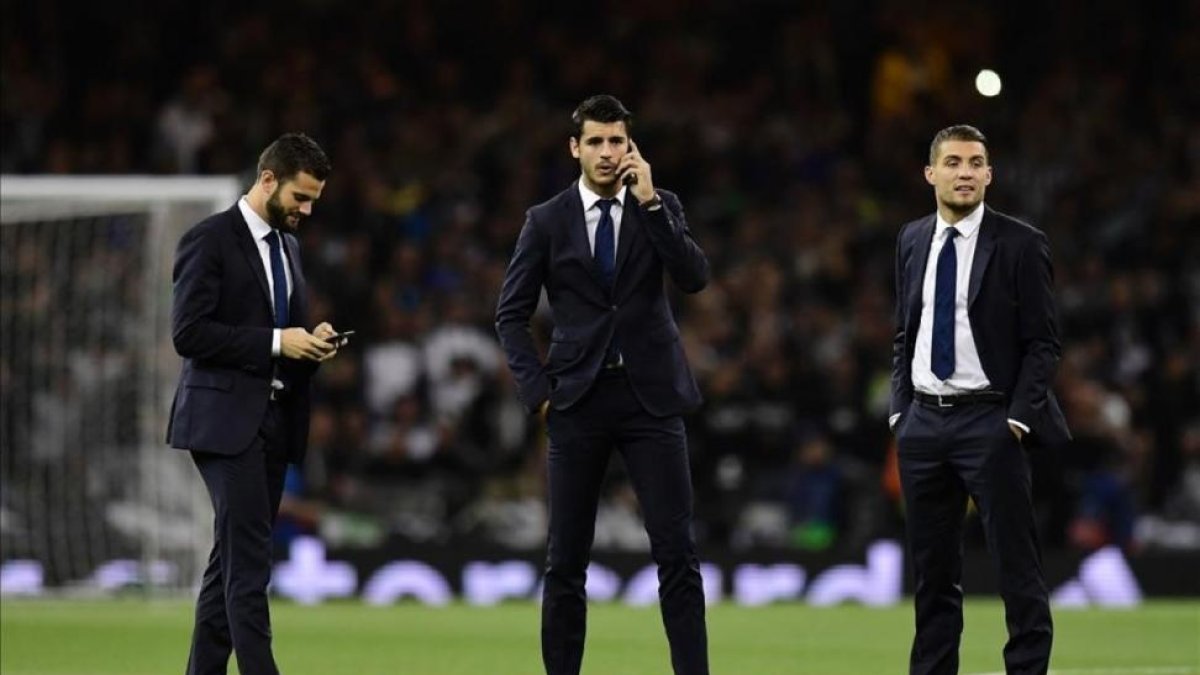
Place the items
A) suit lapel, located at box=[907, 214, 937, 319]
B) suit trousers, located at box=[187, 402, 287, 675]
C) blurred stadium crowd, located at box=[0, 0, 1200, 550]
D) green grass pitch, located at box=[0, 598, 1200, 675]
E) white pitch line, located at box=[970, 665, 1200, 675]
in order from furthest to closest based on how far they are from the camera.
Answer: blurred stadium crowd, located at box=[0, 0, 1200, 550] < green grass pitch, located at box=[0, 598, 1200, 675] < white pitch line, located at box=[970, 665, 1200, 675] < suit lapel, located at box=[907, 214, 937, 319] < suit trousers, located at box=[187, 402, 287, 675]

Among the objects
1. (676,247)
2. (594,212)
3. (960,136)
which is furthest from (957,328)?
(594,212)

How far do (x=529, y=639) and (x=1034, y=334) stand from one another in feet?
17.6

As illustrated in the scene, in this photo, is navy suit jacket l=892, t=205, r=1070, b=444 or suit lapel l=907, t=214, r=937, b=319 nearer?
navy suit jacket l=892, t=205, r=1070, b=444

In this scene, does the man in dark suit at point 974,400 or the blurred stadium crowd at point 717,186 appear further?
the blurred stadium crowd at point 717,186

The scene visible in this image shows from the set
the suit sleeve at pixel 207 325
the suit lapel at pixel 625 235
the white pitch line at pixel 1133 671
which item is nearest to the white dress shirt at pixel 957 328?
the suit lapel at pixel 625 235

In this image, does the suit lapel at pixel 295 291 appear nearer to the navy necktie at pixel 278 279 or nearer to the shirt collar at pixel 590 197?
the navy necktie at pixel 278 279

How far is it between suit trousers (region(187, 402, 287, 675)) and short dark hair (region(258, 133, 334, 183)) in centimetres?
86

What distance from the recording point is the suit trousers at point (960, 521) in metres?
8.97

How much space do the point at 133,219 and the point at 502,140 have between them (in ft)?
18.6

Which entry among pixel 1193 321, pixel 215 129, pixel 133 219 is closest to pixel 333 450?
pixel 133 219

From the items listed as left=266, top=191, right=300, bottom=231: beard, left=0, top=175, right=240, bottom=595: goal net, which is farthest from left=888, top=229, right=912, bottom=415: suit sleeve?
left=0, top=175, right=240, bottom=595: goal net

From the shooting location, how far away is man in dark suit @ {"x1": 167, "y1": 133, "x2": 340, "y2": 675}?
28.4 ft

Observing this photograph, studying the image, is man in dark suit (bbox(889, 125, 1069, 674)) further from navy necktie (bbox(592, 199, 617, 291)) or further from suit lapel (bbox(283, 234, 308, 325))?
suit lapel (bbox(283, 234, 308, 325))

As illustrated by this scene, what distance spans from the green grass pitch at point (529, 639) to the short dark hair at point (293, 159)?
3177 mm
